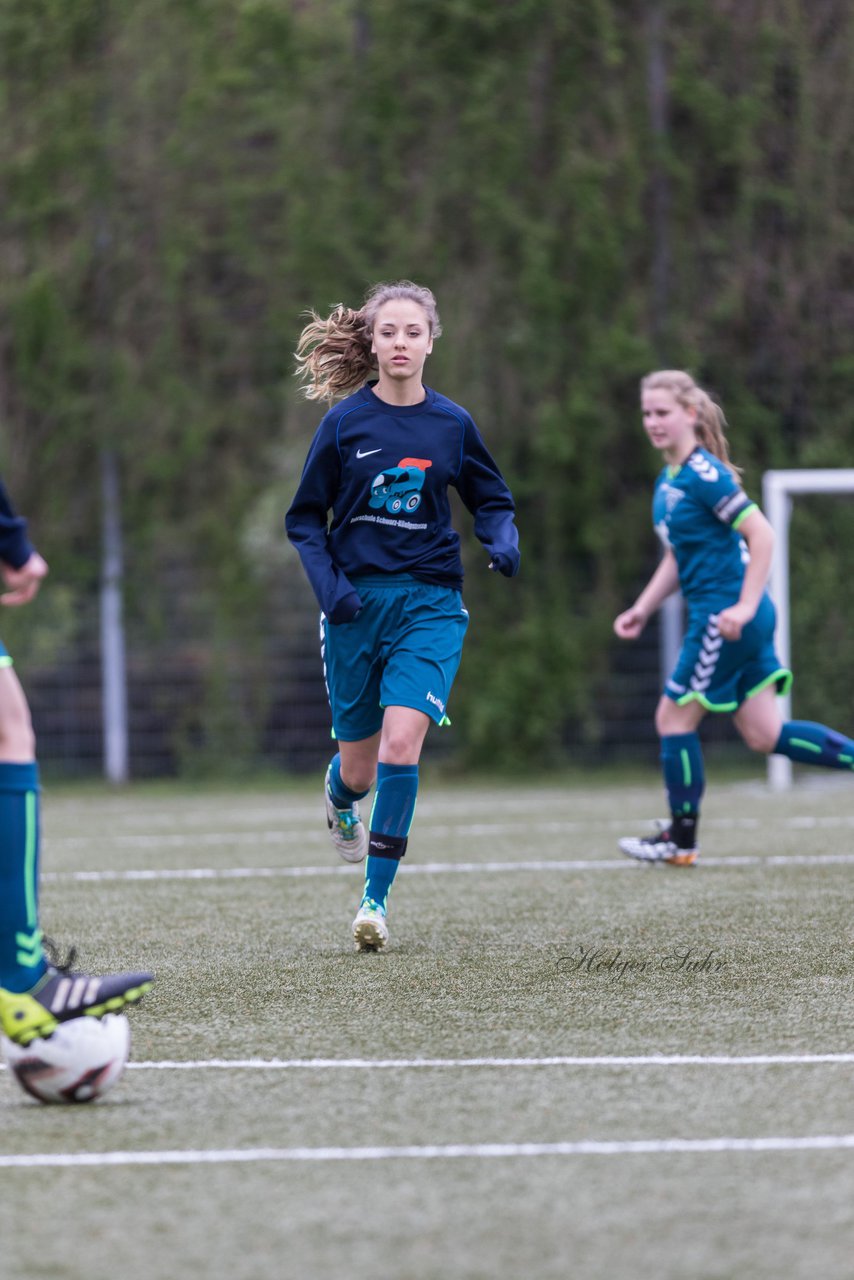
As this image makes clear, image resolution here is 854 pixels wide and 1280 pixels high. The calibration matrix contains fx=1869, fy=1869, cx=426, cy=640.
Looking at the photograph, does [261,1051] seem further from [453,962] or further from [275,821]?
[275,821]

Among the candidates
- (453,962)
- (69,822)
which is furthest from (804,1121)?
(69,822)

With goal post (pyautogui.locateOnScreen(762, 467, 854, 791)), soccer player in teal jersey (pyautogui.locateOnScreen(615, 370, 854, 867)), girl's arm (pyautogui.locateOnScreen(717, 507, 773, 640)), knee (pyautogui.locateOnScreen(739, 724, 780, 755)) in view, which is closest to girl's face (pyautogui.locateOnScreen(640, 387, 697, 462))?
soccer player in teal jersey (pyautogui.locateOnScreen(615, 370, 854, 867))

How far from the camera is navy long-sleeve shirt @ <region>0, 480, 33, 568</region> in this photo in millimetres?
3420

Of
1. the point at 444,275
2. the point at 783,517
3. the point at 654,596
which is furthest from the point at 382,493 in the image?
the point at 444,275

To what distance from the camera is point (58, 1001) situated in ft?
11.4

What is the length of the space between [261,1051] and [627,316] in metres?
10.9

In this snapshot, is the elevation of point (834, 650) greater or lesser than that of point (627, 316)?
lesser

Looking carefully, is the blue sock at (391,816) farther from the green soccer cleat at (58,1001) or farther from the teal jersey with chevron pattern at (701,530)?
the teal jersey with chevron pattern at (701,530)

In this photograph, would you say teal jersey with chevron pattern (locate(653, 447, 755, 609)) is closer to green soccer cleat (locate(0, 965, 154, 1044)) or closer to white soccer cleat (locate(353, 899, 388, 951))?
white soccer cleat (locate(353, 899, 388, 951))

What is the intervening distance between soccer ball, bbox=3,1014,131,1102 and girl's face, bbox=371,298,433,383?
8.57 ft

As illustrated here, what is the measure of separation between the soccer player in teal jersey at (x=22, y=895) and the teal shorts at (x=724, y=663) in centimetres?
429

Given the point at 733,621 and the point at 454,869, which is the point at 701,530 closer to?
the point at 733,621

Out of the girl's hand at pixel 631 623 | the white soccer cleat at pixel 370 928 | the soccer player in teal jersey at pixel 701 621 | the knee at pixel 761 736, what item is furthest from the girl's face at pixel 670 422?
the white soccer cleat at pixel 370 928

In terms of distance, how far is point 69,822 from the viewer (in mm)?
11258
